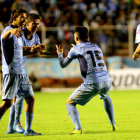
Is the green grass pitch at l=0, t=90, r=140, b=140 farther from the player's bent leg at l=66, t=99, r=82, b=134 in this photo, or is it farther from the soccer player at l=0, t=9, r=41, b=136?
the soccer player at l=0, t=9, r=41, b=136

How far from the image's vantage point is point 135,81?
22.6 meters

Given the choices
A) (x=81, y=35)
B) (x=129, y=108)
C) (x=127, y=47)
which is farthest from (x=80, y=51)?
(x=127, y=47)

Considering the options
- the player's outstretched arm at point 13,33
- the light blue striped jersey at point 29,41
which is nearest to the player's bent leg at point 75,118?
the light blue striped jersey at point 29,41

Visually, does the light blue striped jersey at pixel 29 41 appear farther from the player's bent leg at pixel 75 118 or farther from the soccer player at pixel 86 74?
the player's bent leg at pixel 75 118

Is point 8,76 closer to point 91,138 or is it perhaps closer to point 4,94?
point 4,94

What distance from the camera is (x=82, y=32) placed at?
854cm

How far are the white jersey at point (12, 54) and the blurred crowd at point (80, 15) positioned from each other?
13099 millimetres

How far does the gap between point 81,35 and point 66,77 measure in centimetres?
1441

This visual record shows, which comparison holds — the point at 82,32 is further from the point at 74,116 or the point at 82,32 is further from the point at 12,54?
the point at 74,116

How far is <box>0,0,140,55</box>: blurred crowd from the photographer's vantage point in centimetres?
2275

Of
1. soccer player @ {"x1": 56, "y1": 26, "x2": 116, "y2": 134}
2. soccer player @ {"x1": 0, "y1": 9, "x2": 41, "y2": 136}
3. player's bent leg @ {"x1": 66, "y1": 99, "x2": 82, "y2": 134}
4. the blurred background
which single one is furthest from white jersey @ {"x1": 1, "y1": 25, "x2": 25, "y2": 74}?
the blurred background

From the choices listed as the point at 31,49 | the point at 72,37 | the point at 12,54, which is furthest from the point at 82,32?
the point at 72,37

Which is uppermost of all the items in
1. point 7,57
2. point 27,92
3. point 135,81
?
point 7,57

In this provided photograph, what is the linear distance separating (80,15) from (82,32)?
50.5 ft
